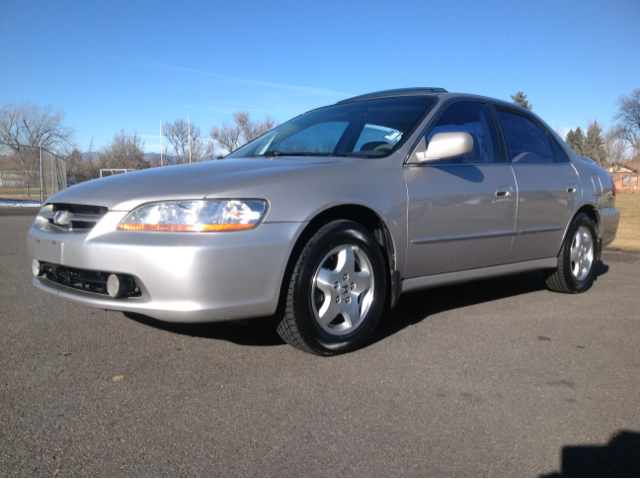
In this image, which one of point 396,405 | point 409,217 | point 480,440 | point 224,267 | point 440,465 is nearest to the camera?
point 440,465

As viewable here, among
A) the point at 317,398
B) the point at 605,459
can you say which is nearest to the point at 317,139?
the point at 317,398

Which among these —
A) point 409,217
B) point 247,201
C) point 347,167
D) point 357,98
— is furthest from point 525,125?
point 247,201

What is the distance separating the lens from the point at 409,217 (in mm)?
3529

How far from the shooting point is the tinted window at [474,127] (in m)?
4.05

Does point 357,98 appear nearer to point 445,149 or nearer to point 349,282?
point 445,149

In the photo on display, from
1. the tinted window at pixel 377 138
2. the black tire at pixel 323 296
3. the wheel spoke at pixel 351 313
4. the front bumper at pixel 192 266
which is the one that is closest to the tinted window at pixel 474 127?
the tinted window at pixel 377 138

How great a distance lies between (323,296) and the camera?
319 cm

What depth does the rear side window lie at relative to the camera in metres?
4.52

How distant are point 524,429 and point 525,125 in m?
3.20

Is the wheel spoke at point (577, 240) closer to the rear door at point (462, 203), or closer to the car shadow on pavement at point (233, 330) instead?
the rear door at point (462, 203)

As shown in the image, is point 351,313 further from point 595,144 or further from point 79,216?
point 595,144

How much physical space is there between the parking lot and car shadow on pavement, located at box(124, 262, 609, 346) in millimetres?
26

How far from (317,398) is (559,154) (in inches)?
141

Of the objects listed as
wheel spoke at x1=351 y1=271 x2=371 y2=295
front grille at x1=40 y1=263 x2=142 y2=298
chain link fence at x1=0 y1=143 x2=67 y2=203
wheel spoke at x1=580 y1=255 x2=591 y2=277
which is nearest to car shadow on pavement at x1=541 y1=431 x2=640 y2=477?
wheel spoke at x1=351 y1=271 x2=371 y2=295
